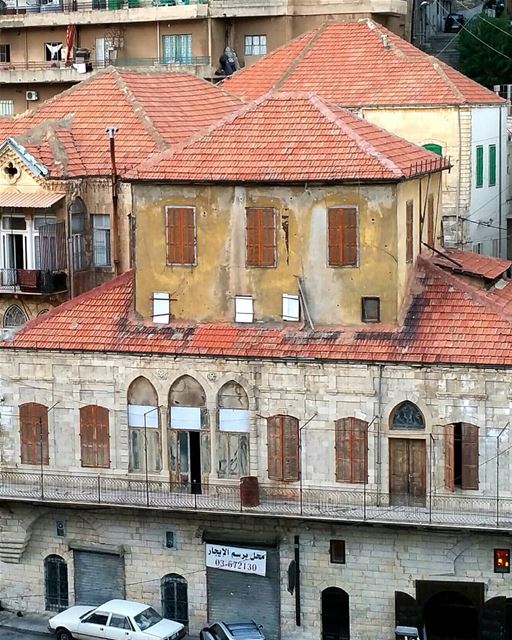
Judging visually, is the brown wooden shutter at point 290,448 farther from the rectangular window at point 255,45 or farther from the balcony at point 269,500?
the rectangular window at point 255,45

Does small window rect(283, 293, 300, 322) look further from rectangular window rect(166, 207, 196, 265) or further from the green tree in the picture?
the green tree

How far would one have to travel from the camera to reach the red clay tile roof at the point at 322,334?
48875 mm

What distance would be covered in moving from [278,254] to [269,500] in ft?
22.5

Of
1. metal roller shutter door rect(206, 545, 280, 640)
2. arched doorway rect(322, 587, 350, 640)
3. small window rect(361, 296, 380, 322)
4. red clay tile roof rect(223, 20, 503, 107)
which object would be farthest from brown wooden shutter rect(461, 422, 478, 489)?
red clay tile roof rect(223, 20, 503, 107)

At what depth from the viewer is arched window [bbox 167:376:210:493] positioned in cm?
5112

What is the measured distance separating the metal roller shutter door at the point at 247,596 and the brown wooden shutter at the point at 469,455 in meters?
5.91

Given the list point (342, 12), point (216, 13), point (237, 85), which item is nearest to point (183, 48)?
point (216, 13)

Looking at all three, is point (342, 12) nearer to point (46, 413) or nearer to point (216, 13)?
point (216, 13)

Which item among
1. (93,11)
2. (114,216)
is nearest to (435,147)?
(114,216)

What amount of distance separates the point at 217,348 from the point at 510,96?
1468 inches

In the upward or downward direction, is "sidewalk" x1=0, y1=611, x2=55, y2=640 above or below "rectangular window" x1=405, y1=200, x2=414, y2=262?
below

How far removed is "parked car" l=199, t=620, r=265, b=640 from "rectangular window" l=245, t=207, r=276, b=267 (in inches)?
394

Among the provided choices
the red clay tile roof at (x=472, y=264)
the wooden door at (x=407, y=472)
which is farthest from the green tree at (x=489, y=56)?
the wooden door at (x=407, y=472)

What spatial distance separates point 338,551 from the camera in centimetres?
5031
